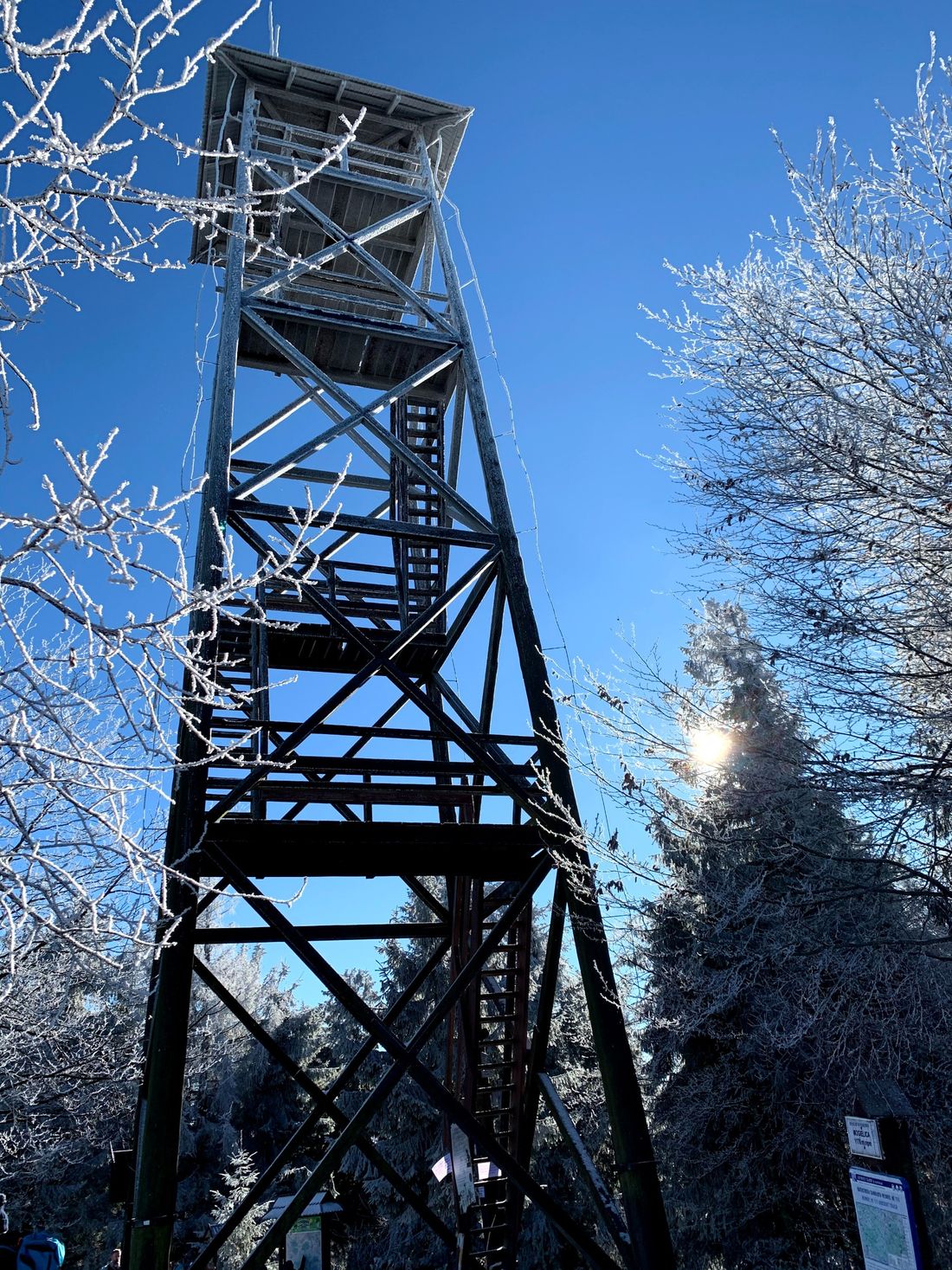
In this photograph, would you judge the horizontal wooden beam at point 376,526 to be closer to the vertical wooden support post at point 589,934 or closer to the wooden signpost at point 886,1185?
the vertical wooden support post at point 589,934

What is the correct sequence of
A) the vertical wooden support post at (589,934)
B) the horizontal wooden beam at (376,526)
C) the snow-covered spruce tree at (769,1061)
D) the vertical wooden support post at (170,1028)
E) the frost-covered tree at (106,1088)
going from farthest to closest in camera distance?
1. the frost-covered tree at (106,1088)
2. the snow-covered spruce tree at (769,1061)
3. the horizontal wooden beam at (376,526)
4. the vertical wooden support post at (589,934)
5. the vertical wooden support post at (170,1028)

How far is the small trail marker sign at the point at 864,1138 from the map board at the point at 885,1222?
0.31ft

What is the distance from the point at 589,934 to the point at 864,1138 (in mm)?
1811

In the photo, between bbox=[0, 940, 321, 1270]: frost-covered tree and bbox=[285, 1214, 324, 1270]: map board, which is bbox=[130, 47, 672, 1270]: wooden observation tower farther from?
bbox=[285, 1214, 324, 1270]: map board

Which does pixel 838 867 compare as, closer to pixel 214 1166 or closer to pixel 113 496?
pixel 113 496

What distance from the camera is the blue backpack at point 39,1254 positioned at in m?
5.06

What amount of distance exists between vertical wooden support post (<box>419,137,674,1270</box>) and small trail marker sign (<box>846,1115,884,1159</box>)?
1074mm

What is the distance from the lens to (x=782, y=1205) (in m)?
12.5

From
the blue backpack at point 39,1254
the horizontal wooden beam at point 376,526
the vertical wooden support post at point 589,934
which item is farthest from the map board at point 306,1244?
the horizontal wooden beam at point 376,526

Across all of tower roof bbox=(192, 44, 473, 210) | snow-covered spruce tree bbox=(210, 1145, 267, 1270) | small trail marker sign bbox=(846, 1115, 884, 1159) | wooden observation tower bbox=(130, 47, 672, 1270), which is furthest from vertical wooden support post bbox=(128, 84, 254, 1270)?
snow-covered spruce tree bbox=(210, 1145, 267, 1270)

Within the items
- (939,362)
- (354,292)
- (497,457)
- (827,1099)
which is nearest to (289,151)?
(354,292)

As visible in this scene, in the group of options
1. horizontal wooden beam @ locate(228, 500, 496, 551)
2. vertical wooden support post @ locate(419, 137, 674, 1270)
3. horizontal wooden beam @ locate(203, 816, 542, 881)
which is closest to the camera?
vertical wooden support post @ locate(419, 137, 674, 1270)

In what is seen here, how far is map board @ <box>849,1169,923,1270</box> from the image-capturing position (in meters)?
4.28

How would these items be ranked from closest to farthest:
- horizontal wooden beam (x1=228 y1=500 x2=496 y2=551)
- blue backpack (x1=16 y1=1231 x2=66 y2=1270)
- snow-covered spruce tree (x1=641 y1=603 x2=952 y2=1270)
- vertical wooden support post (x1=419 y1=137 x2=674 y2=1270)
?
vertical wooden support post (x1=419 y1=137 x2=674 y2=1270), blue backpack (x1=16 y1=1231 x2=66 y2=1270), horizontal wooden beam (x1=228 y1=500 x2=496 y2=551), snow-covered spruce tree (x1=641 y1=603 x2=952 y2=1270)
